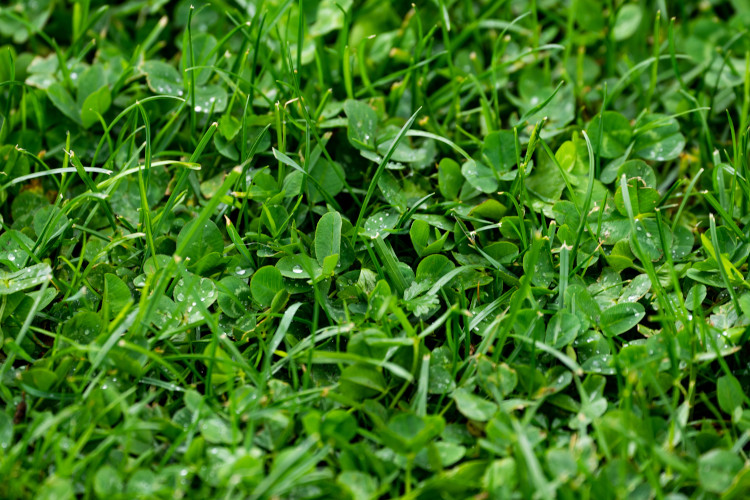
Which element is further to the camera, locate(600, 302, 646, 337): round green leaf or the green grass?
locate(600, 302, 646, 337): round green leaf

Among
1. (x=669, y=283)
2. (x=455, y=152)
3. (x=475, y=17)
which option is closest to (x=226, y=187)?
(x=455, y=152)

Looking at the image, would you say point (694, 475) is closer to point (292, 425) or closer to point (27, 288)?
point (292, 425)

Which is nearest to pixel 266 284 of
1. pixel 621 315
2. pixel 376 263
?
pixel 376 263

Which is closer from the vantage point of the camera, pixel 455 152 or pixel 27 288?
pixel 27 288

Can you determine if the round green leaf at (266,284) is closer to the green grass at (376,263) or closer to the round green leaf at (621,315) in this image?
the green grass at (376,263)

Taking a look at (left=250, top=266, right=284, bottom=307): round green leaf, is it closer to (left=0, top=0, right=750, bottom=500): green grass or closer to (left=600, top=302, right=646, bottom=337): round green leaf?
(left=0, top=0, right=750, bottom=500): green grass

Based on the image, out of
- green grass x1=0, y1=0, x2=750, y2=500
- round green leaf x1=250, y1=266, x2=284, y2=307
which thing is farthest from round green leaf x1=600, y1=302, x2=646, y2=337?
round green leaf x1=250, y1=266, x2=284, y2=307

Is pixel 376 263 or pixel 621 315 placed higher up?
pixel 376 263

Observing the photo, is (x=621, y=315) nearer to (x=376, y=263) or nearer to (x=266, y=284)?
(x=376, y=263)
